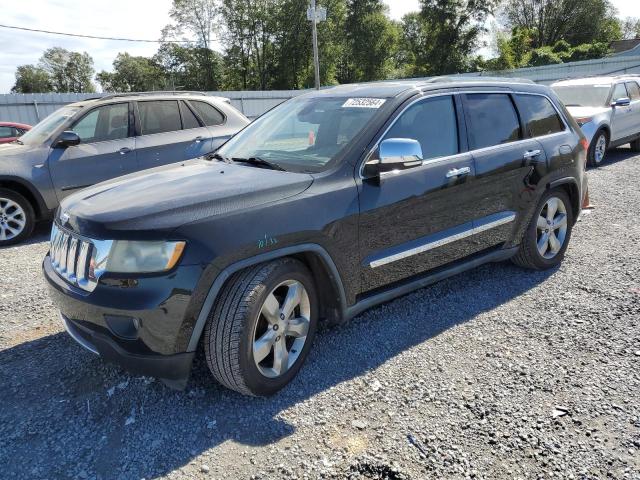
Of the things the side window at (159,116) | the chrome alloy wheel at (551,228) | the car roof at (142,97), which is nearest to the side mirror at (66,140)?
the car roof at (142,97)

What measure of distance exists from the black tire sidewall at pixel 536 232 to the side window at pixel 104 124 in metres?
5.35

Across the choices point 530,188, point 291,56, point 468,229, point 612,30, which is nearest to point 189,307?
point 468,229

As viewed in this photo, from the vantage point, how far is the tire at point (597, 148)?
979cm

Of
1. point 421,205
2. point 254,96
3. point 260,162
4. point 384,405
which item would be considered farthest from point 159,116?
point 254,96

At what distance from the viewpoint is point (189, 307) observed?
2416 mm

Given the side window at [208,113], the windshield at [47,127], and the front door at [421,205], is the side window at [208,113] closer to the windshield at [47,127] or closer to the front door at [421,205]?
Result: the windshield at [47,127]

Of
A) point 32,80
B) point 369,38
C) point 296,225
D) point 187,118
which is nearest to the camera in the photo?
point 296,225

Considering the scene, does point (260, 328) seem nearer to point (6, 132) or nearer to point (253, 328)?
point (253, 328)

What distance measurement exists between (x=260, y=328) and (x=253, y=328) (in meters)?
0.18

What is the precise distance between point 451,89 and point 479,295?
5.57ft

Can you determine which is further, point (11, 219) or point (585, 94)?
point (585, 94)

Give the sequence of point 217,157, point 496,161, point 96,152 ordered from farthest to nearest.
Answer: point 96,152 < point 496,161 < point 217,157

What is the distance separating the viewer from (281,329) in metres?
2.79

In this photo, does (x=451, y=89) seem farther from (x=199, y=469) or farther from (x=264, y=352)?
(x=199, y=469)
